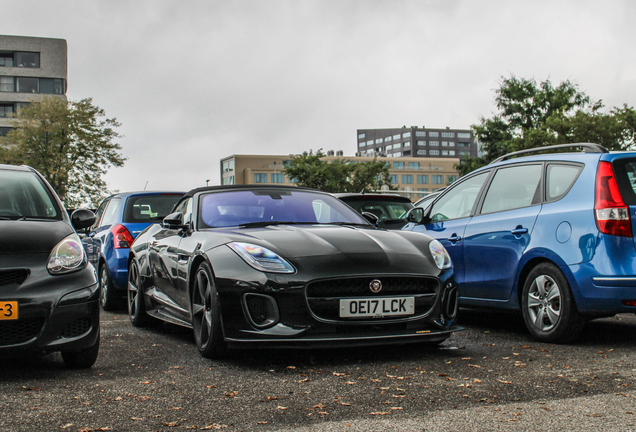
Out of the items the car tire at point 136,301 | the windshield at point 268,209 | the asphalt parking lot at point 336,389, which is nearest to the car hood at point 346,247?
the windshield at point 268,209

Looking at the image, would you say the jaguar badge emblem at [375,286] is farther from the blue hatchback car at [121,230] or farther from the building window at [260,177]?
the building window at [260,177]

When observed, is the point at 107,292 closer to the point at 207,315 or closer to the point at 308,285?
the point at 207,315

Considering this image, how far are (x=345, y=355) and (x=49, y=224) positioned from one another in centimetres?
238

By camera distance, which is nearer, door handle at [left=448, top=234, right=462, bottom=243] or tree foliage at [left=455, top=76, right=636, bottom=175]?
door handle at [left=448, top=234, right=462, bottom=243]

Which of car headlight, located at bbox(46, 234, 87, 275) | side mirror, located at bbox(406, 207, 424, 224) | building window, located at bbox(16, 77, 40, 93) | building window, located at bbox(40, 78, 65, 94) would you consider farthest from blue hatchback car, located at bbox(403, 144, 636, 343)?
building window, located at bbox(16, 77, 40, 93)

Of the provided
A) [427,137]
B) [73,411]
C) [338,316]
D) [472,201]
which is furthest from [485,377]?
[427,137]

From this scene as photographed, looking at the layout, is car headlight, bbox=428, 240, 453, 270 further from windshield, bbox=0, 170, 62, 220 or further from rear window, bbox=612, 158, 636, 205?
windshield, bbox=0, 170, 62, 220

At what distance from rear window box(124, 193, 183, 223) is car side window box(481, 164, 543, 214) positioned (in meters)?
4.45

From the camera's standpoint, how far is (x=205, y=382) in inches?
179

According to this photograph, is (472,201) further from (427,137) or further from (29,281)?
(427,137)

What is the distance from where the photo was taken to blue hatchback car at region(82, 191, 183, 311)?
9078mm

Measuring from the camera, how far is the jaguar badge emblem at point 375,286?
16.4 feet

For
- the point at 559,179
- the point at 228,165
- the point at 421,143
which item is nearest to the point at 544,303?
the point at 559,179

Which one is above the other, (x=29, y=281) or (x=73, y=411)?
(x=29, y=281)
